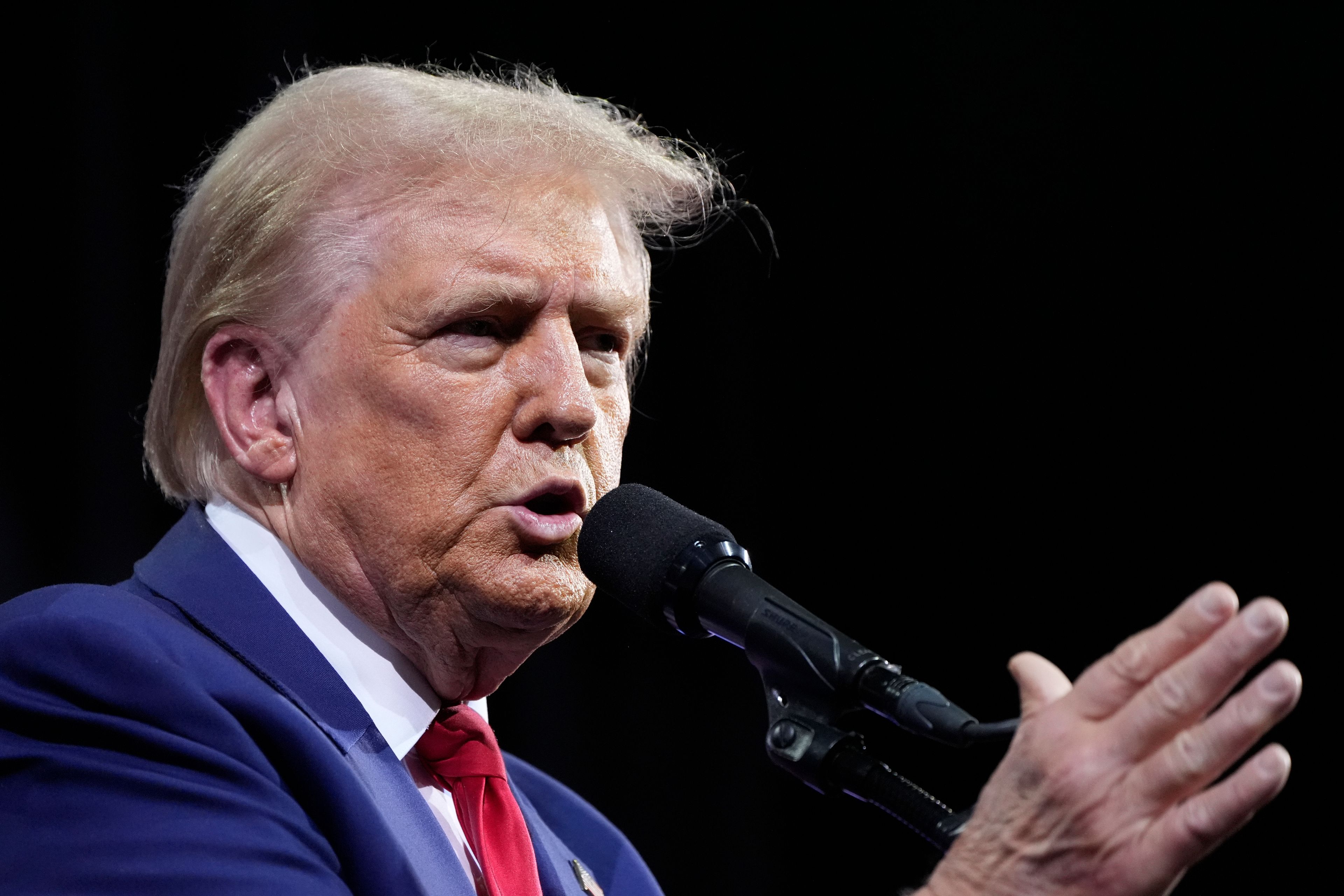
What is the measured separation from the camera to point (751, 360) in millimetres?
3289

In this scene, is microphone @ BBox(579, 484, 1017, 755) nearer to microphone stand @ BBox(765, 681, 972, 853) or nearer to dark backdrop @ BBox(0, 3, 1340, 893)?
microphone stand @ BBox(765, 681, 972, 853)

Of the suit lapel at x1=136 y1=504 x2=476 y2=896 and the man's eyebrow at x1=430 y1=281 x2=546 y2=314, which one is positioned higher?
the man's eyebrow at x1=430 y1=281 x2=546 y2=314

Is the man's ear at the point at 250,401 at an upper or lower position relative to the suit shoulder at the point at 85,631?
upper

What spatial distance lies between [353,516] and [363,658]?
0.19 metres

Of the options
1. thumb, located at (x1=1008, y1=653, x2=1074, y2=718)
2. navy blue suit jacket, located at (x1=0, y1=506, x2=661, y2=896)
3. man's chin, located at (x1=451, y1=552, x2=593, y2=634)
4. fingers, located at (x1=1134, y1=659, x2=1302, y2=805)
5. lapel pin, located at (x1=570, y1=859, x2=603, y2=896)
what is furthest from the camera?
lapel pin, located at (x1=570, y1=859, x2=603, y2=896)

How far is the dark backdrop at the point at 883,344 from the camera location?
2637mm

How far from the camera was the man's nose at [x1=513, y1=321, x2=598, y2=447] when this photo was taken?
5.50 feet

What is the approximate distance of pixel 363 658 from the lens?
5.55 feet

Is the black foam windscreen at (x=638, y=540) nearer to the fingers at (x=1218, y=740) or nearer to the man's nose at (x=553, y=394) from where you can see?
the man's nose at (x=553, y=394)

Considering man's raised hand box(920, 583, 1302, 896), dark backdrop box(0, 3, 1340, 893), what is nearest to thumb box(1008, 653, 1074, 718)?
man's raised hand box(920, 583, 1302, 896)

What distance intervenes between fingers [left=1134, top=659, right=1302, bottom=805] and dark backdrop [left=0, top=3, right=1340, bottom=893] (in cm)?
205

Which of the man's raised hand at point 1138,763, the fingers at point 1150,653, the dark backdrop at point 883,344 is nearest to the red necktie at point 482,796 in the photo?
the man's raised hand at point 1138,763

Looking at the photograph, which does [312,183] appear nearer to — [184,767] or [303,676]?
[303,676]

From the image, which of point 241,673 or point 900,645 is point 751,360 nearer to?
point 900,645
